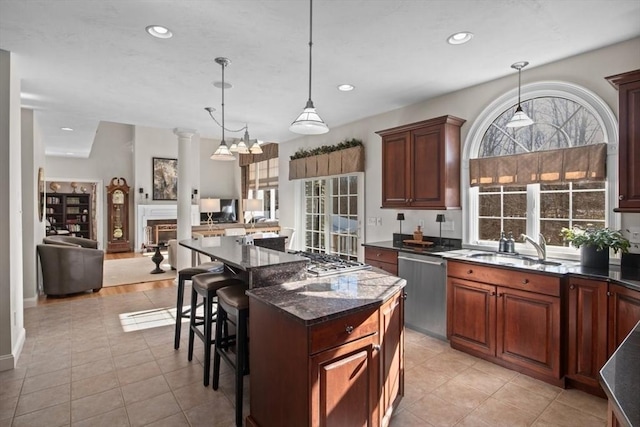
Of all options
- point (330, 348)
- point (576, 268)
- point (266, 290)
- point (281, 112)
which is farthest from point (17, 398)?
point (576, 268)

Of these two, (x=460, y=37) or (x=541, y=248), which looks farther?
(x=541, y=248)

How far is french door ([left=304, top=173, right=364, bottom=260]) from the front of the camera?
17.1ft

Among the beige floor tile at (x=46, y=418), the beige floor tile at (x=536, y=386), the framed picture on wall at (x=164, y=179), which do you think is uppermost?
the framed picture on wall at (x=164, y=179)

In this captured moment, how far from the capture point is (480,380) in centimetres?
275

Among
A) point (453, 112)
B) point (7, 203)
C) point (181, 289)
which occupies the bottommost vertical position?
point (181, 289)

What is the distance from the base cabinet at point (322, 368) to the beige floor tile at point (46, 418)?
50.9 inches

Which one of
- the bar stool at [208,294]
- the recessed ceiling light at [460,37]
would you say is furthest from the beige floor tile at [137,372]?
the recessed ceiling light at [460,37]

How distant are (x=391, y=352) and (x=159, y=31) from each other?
9.04 ft

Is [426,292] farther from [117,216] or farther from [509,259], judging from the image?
[117,216]

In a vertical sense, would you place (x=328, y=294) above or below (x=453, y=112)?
below

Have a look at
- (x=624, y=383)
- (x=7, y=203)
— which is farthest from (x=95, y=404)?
(x=624, y=383)

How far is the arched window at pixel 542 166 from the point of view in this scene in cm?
294

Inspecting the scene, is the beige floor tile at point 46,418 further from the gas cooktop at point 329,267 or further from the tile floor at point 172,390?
the gas cooktop at point 329,267

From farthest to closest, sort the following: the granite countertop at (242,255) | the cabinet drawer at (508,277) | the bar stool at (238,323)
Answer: the cabinet drawer at (508,277)
the granite countertop at (242,255)
the bar stool at (238,323)
